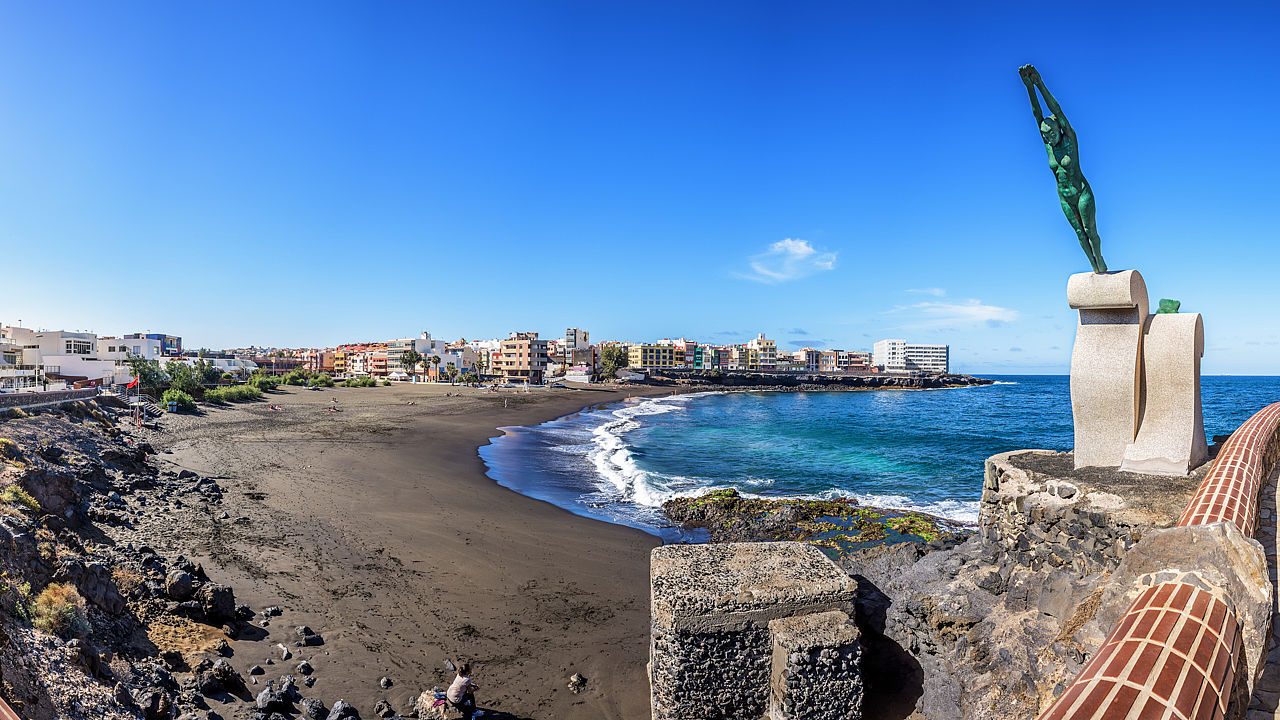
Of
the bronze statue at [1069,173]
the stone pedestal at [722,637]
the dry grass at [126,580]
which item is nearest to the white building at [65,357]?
the dry grass at [126,580]

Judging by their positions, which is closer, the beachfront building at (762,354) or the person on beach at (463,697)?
the person on beach at (463,697)

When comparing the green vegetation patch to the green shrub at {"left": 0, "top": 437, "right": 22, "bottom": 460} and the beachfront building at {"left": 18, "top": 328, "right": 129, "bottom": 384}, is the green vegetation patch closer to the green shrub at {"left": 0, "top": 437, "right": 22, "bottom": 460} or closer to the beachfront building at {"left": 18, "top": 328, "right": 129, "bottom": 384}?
the green shrub at {"left": 0, "top": 437, "right": 22, "bottom": 460}

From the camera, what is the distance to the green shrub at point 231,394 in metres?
47.8

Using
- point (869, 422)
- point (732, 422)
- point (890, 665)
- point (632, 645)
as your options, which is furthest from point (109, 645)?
point (869, 422)

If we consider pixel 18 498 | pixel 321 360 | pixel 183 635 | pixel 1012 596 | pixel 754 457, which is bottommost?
pixel 754 457

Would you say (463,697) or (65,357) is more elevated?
(65,357)

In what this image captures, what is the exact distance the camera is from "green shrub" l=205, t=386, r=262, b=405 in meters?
47.8

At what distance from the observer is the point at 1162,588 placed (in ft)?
9.50

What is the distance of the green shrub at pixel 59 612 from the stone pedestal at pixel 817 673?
7830 mm

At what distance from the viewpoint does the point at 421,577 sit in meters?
11.4

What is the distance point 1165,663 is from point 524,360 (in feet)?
356

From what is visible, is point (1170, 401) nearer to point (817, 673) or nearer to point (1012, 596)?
point (1012, 596)

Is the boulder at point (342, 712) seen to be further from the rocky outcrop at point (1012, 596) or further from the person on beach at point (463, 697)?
the rocky outcrop at point (1012, 596)

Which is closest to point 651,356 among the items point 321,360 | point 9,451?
point 321,360
